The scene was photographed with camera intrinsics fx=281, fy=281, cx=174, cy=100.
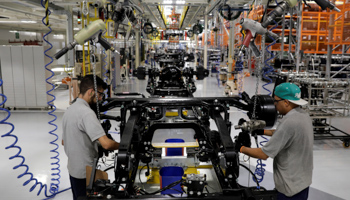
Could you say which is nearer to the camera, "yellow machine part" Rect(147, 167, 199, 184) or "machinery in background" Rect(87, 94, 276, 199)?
"machinery in background" Rect(87, 94, 276, 199)

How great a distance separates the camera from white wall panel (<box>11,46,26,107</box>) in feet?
28.2

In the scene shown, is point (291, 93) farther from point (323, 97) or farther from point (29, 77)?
point (29, 77)

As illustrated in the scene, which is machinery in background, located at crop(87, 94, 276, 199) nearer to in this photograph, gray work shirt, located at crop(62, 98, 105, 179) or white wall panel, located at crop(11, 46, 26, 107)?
gray work shirt, located at crop(62, 98, 105, 179)

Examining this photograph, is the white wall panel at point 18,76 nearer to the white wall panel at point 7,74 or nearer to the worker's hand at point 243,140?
the white wall panel at point 7,74

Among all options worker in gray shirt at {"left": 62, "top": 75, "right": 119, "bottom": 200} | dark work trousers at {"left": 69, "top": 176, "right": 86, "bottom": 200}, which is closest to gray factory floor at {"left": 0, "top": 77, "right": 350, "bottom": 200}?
dark work trousers at {"left": 69, "top": 176, "right": 86, "bottom": 200}

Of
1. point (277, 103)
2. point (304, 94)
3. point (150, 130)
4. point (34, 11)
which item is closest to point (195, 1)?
point (304, 94)

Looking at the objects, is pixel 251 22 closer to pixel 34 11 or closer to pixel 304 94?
pixel 304 94

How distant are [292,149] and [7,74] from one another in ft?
29.3

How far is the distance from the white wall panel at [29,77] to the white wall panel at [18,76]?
102 millimetres

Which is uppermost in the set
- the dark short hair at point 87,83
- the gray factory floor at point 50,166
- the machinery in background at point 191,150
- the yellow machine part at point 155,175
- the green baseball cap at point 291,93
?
the dark short hair at point 87,83

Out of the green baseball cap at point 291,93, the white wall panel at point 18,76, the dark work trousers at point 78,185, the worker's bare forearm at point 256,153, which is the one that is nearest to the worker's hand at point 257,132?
the worker's bare forearm at point 256,153

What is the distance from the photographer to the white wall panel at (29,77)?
28.2 feet

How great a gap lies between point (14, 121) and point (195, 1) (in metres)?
5.84

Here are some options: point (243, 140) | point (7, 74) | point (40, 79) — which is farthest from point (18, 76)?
point (243, 140)
